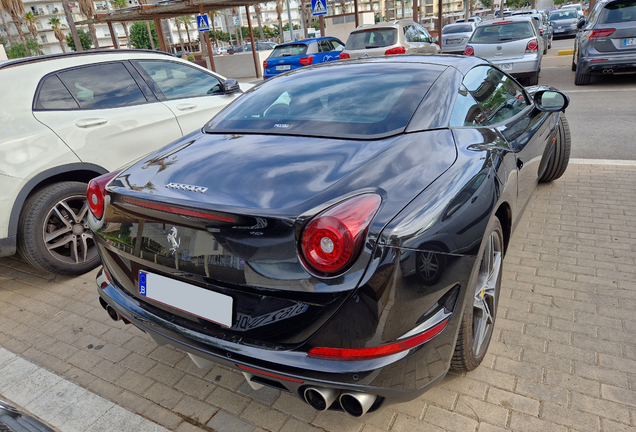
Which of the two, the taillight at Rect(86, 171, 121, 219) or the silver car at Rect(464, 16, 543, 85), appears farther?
the silver car at Rect(464, 16, 543, 85)

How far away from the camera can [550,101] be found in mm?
3475

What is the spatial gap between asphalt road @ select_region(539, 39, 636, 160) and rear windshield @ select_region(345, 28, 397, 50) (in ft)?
13.3

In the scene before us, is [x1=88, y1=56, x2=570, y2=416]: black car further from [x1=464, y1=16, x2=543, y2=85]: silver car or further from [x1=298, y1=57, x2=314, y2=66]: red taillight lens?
[x1=298, y1=57, x2=314, y2=66]: red taillight lens

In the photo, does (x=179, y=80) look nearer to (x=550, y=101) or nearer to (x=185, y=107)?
(x=185, y=107)

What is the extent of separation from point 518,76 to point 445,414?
10412mm

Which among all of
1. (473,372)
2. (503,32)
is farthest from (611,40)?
(473,372)

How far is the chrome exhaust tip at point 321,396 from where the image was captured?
169 cm

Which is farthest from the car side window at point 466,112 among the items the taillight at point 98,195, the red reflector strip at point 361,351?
the taillight at point 98,195

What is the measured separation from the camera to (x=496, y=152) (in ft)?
7.89

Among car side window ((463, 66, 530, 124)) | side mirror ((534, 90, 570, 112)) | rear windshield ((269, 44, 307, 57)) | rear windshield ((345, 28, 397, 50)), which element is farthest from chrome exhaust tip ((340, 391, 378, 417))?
rear windshield ((269, 44, 307, 57))

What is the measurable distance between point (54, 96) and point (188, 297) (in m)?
2.96

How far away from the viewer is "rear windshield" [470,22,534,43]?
10.8m

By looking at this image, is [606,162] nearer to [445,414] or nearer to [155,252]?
[445,414]

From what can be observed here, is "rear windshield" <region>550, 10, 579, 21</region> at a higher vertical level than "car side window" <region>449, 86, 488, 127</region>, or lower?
lower
